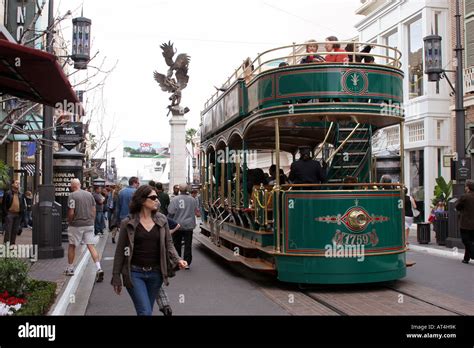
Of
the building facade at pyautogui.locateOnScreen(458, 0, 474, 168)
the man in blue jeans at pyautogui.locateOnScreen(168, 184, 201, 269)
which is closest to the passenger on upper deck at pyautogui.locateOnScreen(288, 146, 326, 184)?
the man in blue jeans at pyautogui.locateOnScreen(168, 184, 201, 269)

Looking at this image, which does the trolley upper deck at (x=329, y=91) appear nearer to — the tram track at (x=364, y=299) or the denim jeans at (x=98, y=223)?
the tram track at (x=364, y=299)

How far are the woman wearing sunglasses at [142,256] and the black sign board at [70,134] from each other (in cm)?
1155

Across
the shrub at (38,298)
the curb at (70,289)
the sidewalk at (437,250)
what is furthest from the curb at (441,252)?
the shrub at (38,298)

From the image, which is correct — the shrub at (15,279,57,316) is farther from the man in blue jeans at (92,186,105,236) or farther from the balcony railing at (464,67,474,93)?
the balcony railing at (464,67,474,93)

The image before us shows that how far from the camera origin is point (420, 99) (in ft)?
78.3

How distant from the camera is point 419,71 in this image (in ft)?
81.3

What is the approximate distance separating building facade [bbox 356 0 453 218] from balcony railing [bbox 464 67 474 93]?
1.56 meters

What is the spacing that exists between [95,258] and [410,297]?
17.1 ft

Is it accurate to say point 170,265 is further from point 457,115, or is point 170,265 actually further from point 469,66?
point 469,66

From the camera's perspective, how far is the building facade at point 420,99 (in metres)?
23.3

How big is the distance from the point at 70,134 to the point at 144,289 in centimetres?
1212

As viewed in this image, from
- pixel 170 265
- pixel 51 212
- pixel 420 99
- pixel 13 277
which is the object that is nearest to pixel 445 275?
pixel 170 265

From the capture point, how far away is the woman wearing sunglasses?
5.23 m
